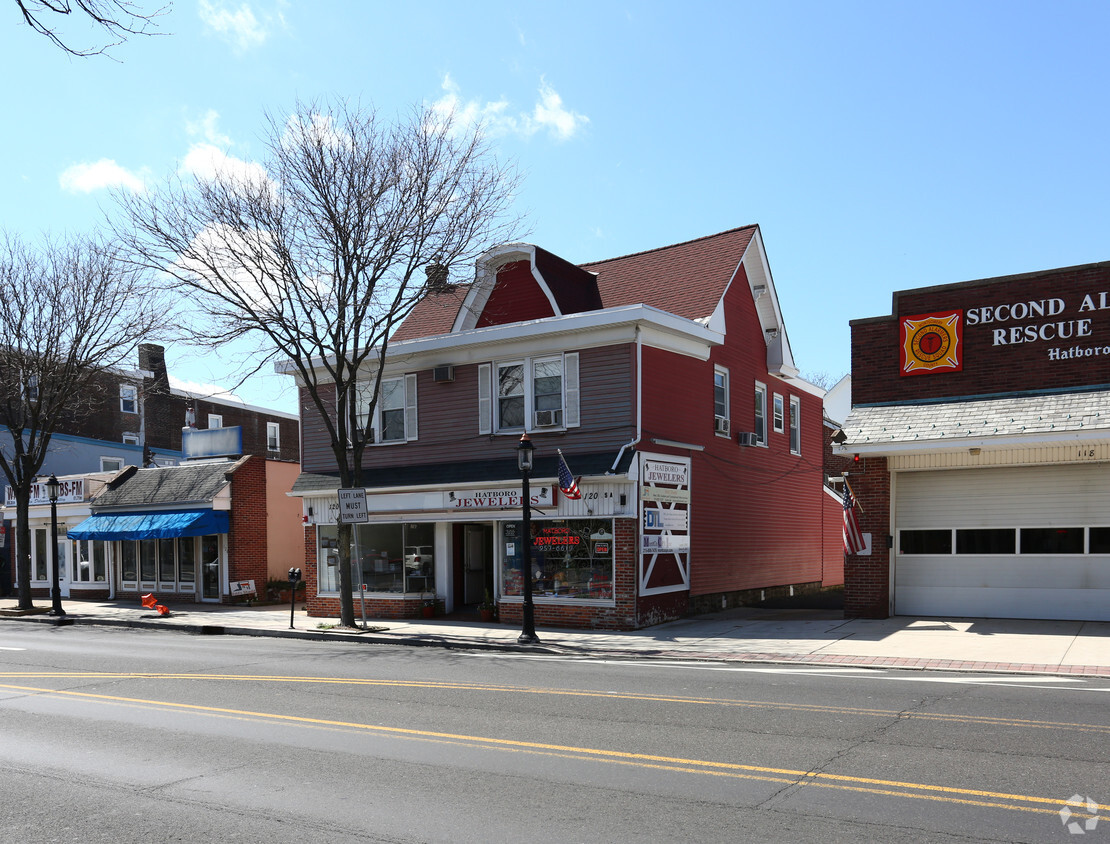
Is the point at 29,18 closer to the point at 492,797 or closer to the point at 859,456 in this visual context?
the point at 492,797

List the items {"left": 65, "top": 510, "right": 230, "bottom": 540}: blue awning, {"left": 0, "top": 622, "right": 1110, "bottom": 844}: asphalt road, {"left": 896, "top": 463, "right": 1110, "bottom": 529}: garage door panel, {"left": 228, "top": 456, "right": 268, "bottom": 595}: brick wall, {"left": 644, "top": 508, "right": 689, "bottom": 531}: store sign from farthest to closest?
{"left": 228, "top": 456, "right": 268, "bottom": 595}: brick wall, {"left": 65, "top": 510, "right": 230, "bottom": 540}: blue awning, {"left": 644, "top": 508, "right": 689, "bottom": 531}: store sign, {"left": 896, "top": 463, "right": 1110, "bottom": 529}: garage door panel, {"left": 0, "top": 622, "right": 1110, "bottom": 844}: asphalt road

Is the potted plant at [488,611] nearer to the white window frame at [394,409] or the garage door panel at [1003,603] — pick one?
the white window frame at [394,409]

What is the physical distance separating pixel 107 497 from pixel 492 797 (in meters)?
28.2

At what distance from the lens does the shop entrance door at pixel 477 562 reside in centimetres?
2331

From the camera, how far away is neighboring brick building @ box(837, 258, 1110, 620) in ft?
55.7

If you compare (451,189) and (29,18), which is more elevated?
(451,189)

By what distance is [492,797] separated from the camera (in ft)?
21.9

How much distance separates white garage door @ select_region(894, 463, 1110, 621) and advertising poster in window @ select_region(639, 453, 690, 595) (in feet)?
14.7

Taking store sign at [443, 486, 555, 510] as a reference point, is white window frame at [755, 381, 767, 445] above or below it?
above

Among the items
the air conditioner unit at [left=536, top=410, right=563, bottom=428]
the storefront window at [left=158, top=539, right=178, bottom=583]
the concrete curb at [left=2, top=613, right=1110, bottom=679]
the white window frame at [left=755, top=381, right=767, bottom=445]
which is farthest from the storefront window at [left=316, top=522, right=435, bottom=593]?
the white window frame at [left=755, top=381, right=767, bottom=445]

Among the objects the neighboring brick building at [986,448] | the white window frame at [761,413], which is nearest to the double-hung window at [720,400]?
the white window frame at [761,413]

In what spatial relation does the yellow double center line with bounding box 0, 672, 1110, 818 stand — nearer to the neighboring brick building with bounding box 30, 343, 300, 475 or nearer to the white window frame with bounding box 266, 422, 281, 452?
the neighboring brick building with bounding box 30, 343, 300, 475

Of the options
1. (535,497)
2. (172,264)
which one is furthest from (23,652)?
(535,497)

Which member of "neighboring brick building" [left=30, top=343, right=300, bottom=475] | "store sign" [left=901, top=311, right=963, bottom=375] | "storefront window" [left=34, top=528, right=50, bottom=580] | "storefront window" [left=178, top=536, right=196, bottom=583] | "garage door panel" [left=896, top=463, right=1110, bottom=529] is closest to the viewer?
"garage door panel" [left=896, top=463, right=1110, bottom=529]
